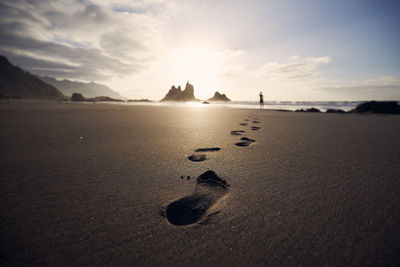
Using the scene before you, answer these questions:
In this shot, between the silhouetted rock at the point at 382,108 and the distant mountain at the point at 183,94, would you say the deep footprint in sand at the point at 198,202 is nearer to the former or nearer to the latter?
the silhouetted rock at the point at 382,108

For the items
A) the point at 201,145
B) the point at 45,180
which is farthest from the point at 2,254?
the point at 201,145

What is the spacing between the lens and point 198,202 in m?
1.09

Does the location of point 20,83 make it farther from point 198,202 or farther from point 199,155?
point 198,202

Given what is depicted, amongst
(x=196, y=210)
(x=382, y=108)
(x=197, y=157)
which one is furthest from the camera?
(x=382, y=108)

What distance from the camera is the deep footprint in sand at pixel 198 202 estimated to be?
962 millimetres

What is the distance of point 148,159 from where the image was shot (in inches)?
72.2

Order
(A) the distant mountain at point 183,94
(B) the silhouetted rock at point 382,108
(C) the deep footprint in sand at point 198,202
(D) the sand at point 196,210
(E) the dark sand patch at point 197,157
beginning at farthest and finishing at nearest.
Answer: (A) the distant mountain at point 183,94 → (B) the silhouetted rock at point 382,108 → (E) the dark sand patch at point 197,157 → (C) the deep footprint in sand at point 198,202 → (D) the sand at point 196,210

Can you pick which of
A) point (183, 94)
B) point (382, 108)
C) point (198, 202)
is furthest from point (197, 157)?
point (183, 94)

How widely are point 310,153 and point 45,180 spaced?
252cm

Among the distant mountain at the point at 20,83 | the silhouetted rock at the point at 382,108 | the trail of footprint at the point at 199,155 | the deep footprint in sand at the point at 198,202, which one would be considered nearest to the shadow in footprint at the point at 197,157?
the trail of footprint at the point at 199,155

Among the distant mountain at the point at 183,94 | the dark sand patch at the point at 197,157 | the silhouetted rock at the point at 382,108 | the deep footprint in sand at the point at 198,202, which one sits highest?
the distant mountain at the point at 183,94

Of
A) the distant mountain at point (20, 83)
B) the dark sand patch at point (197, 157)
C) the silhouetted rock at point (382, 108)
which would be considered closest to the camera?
the dark sand patch at point (197, 157)

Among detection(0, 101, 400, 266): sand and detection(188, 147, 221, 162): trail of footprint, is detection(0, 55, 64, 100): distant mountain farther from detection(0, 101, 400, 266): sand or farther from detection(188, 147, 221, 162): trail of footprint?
detection(0, 101, 400, 266): sand

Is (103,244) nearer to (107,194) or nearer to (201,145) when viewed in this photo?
(107,194)
